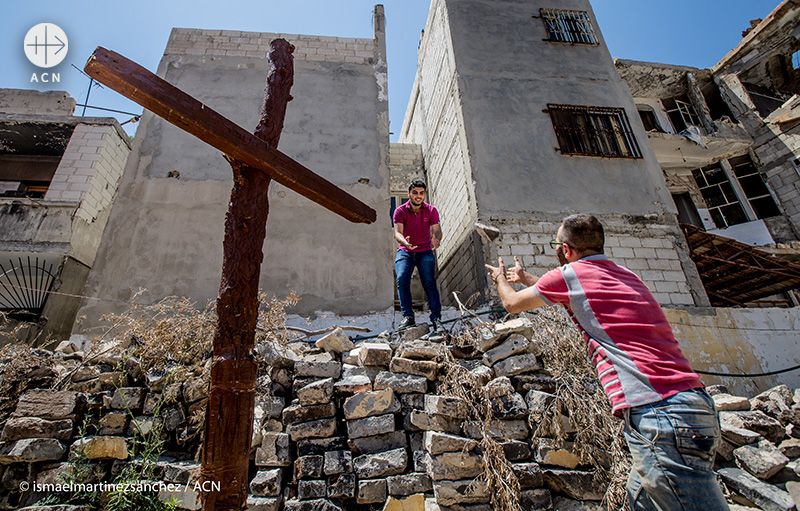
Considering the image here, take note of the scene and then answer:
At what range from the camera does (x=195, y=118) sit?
1.87m

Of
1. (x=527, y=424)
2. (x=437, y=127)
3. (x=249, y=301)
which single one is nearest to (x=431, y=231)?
(x=527, y=424)

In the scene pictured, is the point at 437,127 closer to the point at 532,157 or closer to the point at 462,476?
the point at 532,157

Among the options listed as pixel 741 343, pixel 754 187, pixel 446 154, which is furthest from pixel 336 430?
pixel 754 187

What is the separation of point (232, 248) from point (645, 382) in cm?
212

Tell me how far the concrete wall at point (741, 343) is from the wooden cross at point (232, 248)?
590 centimetres

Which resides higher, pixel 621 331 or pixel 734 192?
pixel 734 192

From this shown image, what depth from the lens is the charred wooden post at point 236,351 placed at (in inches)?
67.8

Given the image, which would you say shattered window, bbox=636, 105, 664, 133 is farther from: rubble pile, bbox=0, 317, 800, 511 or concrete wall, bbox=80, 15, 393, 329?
rubble pile, bbox=0, 317, 800, 511

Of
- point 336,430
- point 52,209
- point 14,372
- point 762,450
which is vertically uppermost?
point 52,209

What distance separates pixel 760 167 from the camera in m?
12.2

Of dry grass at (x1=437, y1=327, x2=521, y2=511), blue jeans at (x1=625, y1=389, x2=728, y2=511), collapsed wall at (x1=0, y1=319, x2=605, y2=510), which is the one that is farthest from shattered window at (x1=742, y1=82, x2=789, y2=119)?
blue jeans at (x1=625, y1=389, x2=728, y2=511)

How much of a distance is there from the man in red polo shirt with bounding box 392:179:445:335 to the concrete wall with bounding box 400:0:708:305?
1639 mm

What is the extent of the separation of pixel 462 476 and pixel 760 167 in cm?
1523

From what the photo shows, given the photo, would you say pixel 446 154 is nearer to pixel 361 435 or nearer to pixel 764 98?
pixel 361 435
